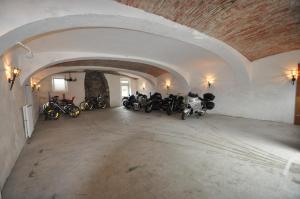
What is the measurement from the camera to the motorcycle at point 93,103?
1012 centimetres

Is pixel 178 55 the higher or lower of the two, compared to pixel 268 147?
higher

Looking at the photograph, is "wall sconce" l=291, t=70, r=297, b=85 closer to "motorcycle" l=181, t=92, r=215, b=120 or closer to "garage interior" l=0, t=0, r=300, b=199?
"garage interior" l=0, t=0, r=300, b=199

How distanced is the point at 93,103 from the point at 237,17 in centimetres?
986

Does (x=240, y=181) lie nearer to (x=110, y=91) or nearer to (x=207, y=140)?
(x=207, y=140)

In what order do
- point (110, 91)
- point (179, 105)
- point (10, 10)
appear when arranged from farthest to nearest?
point (110, 91) < point (179, 105) < point (10, 10)

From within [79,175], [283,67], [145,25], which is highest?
[145,25]

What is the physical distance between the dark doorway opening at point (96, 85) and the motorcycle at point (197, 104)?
735 centimetres

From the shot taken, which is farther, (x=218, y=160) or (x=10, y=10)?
(x=218, y=160)

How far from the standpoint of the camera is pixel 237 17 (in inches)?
100

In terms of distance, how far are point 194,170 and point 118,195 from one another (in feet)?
3.81

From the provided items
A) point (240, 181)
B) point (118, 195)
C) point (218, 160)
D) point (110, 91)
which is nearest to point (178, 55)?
point (218, 160)

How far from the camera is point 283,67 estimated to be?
5.12 metres

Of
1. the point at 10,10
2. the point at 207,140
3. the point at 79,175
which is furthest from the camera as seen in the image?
the point at 207,140

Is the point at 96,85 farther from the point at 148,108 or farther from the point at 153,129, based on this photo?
the point at 153,129
